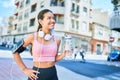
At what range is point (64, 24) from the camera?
36.6m

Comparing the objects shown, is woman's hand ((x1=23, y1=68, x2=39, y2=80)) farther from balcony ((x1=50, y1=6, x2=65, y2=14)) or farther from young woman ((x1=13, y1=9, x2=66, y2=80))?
balcony ((x1=50, y1=6, x2=65, y2=14))

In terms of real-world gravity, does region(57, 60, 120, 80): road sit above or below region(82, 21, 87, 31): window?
below

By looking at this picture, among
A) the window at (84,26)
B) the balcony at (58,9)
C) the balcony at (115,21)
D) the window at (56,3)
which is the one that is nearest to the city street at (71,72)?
the balcony at (115,21)

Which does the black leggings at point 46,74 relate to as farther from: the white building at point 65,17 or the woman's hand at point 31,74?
the white building at point 65,17

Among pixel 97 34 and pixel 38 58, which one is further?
pixel 97 34

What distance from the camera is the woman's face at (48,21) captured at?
260 centimetres

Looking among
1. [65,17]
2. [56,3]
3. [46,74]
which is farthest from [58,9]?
[46,74]

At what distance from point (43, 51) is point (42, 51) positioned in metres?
0.01

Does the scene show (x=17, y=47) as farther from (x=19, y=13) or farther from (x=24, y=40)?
(x=19, y=13)

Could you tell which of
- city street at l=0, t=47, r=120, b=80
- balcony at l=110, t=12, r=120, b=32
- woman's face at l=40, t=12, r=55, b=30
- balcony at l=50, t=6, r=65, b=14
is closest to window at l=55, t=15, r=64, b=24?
balcony at l=50, t=6, r=65, b=14

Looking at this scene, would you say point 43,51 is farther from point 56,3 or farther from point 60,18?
point 56,3

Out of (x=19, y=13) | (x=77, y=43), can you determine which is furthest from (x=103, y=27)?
(x=19, y=13)

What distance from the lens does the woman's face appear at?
2.60 m

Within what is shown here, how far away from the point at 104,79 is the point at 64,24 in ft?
87.4
